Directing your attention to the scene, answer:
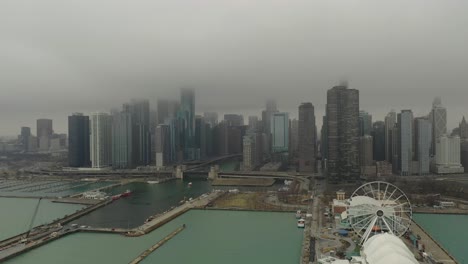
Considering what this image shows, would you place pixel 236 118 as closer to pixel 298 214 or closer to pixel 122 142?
pixel 122 142

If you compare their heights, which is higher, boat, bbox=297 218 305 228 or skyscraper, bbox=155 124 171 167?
skyscraper, bbox=155 124 171 167

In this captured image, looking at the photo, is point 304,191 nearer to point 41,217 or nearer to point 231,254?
point 231,254

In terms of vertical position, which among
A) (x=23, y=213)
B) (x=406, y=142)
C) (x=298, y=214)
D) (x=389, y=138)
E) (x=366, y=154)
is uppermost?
(x=389, y=138)

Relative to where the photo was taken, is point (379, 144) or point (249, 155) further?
point (249, 155)

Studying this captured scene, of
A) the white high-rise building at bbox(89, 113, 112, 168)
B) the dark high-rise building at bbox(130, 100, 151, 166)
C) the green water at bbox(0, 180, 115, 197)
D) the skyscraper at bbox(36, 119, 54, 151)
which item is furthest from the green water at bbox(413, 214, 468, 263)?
the skyscraper at bbox(36, 119, 54, 151)

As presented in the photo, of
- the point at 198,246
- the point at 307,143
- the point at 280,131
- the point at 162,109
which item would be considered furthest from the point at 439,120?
the point at 162,109

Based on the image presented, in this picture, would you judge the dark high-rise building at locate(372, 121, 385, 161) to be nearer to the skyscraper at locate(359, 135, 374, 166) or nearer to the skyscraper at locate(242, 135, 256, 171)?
the skyscraper at locate(359, 135, 374, 166)

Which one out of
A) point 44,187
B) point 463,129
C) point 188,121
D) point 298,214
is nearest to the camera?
point 298,214
